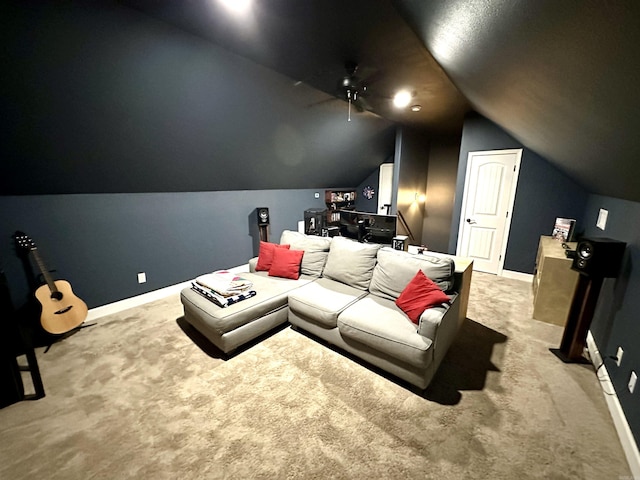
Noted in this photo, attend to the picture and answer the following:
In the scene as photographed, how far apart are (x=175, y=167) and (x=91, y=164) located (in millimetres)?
821

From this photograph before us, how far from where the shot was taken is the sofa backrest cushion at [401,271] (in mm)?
2221

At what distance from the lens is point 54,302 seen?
2.43 metres

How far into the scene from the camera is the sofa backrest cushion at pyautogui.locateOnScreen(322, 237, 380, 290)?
2.70 metres

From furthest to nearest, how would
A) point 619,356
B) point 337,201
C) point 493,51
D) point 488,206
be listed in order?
point 337,201 → point 488,206 → point 619,356 → point 493,51

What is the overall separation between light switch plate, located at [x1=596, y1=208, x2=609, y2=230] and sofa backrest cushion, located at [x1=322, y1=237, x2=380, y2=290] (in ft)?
7.76

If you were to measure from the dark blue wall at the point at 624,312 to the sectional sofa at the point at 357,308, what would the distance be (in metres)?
1.04

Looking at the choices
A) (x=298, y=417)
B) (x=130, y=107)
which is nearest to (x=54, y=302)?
(x=130, y=107)

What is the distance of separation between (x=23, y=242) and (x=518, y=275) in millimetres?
6383

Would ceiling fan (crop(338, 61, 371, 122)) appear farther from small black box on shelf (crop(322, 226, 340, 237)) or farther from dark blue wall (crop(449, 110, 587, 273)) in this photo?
dark blue wall (crop(449, 110, 587, 273))

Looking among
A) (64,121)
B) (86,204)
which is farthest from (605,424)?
(86,204)

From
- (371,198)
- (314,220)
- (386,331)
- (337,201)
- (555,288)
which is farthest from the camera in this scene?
(371,198)

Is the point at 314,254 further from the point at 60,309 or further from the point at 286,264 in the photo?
the point at 60,309

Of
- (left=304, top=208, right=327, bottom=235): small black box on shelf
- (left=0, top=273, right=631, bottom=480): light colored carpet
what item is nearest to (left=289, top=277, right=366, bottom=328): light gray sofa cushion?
(left=0, top=273, right=631, bottom=480): light colored carpet

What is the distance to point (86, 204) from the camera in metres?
2.80
